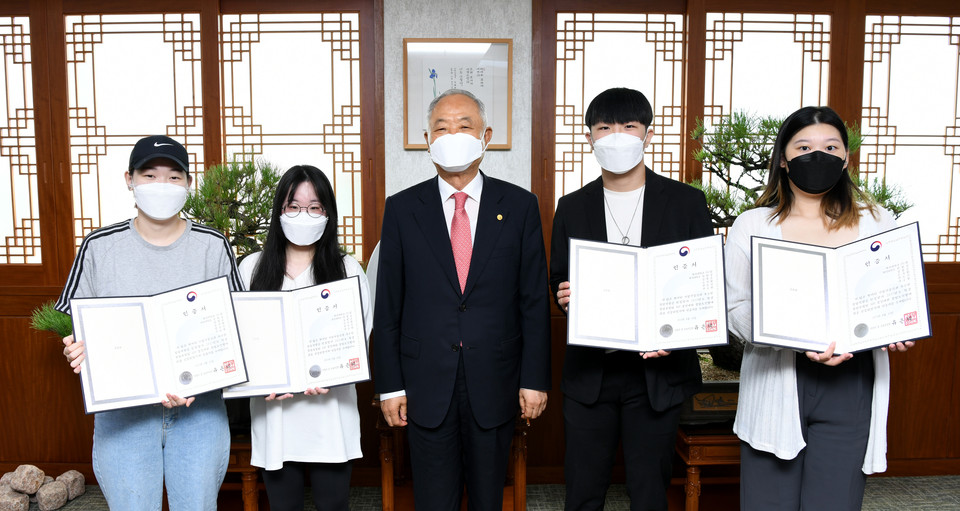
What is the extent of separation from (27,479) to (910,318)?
3.49 metres

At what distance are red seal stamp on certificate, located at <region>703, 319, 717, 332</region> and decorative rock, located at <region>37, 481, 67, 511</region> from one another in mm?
2928

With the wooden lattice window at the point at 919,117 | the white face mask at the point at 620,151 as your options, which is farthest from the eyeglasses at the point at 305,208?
the wooden lattice window at the point at 919,117

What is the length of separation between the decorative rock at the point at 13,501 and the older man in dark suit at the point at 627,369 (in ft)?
8.18

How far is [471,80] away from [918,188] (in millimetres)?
2457

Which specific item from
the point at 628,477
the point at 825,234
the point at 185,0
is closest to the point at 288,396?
the point at 628,477

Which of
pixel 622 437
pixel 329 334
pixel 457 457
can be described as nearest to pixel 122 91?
pixel 329 334

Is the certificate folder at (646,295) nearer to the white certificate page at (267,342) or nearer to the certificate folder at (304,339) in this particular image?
the certificate folder at (304,339)

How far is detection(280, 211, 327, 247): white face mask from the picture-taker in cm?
173

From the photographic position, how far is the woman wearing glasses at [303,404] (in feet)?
5.58

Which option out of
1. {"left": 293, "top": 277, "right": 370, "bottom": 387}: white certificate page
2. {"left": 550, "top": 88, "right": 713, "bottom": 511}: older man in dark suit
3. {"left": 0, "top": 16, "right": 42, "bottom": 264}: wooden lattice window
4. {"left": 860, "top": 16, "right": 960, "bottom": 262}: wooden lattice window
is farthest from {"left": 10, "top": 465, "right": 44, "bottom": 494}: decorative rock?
{"left": 860, "top": 16, "right": 960, "bottom": 262}: wooden lattice window

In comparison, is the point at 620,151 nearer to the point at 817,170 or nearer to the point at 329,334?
the point at 817,170

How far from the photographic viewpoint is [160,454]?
155cm

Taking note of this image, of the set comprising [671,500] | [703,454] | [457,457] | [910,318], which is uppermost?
[910,318]

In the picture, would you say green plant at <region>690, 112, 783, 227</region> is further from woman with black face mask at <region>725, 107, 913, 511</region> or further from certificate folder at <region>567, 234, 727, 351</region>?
certificate folder at <region>567, 234, 727, 351</region>
